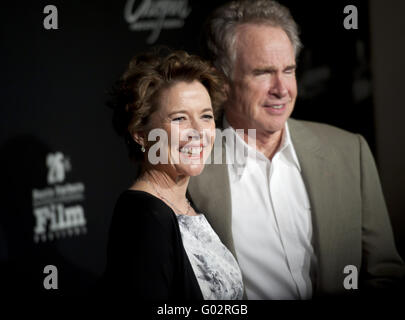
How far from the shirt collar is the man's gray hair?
0.93 ft

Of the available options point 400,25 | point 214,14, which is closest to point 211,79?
point 214,14

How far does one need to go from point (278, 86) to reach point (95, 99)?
96 cm

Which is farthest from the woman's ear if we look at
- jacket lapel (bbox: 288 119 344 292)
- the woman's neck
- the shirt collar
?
jacket lapel (bbox: 288 119 344 292)

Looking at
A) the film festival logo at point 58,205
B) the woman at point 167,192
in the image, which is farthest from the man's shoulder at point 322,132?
the film festival logo at point 58,205

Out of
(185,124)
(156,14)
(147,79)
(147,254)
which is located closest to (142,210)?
(147,254)

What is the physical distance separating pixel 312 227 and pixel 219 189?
0.44 meters

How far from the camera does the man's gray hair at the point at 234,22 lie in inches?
69.0

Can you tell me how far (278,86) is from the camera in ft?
5.75

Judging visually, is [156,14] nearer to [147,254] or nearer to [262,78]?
[262,78]

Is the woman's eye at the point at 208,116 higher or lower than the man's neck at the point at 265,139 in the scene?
higher

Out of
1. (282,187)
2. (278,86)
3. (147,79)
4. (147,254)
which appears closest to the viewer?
(147,254)

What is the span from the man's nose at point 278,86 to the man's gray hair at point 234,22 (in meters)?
0.17

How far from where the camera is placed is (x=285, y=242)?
182 centimetres

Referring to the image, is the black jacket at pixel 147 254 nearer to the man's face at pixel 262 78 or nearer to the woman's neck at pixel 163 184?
the woman's neck at pixel 163 184
